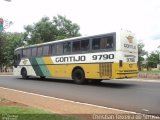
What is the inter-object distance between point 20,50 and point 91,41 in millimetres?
10270

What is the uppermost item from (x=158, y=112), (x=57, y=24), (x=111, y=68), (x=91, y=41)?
(x=57, y=24)

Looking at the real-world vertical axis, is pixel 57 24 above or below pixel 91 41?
above

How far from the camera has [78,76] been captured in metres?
20.9

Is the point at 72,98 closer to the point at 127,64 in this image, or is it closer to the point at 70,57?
the point at 127,64

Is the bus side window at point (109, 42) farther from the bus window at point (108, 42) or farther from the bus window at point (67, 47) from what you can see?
the bus window at point (67, 47)

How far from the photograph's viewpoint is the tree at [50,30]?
167 feet

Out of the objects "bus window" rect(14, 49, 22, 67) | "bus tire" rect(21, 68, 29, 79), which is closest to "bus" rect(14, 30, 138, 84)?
"bus tire" rect(21, 68, 29, 79)

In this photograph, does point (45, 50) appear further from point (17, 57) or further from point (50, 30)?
point (50, 30)

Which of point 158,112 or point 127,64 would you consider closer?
point 158,112

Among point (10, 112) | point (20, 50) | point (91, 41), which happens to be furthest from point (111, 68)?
point (20, 50)

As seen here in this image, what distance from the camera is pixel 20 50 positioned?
28062 mm

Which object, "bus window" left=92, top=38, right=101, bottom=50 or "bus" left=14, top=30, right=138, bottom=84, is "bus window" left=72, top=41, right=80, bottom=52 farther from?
"bus window" left=92, top=38, right=101, bottom=50

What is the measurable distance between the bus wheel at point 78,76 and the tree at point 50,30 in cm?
2840

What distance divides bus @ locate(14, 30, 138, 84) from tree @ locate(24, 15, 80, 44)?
25721 mm
